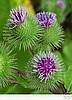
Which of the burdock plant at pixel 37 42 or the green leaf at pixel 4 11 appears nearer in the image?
the burdock plant at pixel 37 42

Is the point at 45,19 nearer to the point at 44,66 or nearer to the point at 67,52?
the point at 44,66

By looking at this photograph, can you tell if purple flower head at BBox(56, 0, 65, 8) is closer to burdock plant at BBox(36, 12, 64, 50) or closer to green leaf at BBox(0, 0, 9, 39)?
green leaf at BBox(0, 0, 9, 39)

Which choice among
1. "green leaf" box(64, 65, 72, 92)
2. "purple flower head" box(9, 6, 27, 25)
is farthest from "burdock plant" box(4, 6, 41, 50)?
"green leaf" box(64, 65, 72, 92)

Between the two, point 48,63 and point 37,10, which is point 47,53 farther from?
point 37,10

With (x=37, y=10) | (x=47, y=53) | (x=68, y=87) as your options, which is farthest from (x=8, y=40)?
(x=37, y=10)

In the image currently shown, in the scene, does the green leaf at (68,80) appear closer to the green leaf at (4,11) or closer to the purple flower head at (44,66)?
the purple flower head at (44,66)

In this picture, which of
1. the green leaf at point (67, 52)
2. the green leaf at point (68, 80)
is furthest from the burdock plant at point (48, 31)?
the green leaf at point (67, 52)

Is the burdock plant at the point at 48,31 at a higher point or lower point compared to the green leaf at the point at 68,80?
higher

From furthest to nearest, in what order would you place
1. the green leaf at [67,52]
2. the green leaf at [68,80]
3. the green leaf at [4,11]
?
the green leaf at [67,52] → the green leaf at [4,11] → the green leaf at [68,80]
